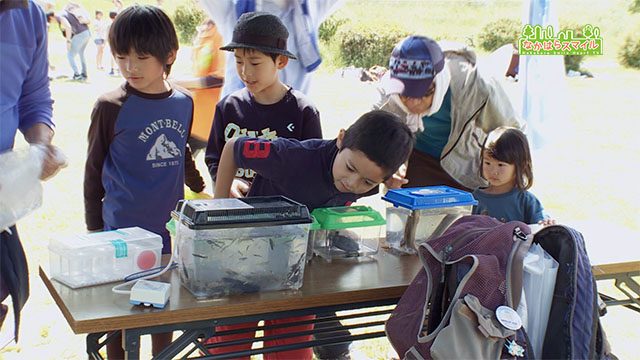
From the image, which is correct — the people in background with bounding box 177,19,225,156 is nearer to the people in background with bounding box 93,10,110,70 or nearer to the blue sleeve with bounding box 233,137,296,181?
the blue sleeve with bounding box 233,137,296,181

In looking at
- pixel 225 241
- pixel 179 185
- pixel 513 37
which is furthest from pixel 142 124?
pixel 513 37

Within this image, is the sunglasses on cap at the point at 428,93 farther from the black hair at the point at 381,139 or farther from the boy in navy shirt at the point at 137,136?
the boy in navy shirt at the point at 137,136

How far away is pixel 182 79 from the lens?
11.7ft

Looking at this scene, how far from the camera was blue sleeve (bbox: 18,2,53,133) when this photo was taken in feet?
5.34

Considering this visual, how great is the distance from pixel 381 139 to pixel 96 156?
0.94 metres

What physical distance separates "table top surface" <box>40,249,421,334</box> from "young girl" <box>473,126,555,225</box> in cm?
69

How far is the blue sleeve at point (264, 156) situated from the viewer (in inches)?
74.5

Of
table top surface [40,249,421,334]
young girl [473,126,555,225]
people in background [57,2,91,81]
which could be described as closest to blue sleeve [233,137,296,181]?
table top surface [40,249,421,334]

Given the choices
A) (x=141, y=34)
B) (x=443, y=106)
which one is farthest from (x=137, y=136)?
(x=443, y=106)

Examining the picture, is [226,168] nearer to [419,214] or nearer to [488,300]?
[419,214]

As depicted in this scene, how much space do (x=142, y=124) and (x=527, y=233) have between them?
1238 mm

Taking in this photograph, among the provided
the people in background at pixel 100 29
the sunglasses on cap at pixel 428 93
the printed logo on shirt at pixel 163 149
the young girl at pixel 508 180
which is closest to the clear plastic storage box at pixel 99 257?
the printed logo on shirt at pixel 163 149

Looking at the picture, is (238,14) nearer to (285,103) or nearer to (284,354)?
(285,103)

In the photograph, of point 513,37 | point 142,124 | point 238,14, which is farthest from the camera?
point 513,37
